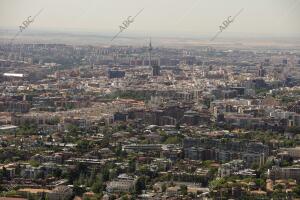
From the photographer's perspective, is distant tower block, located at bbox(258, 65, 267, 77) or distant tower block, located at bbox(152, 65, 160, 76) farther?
distant tower block, located at bbox(152, 65, 160, 76)

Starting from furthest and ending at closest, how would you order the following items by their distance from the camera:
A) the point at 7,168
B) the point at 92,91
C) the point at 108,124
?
the point at 92,91, the point at 108,124, the point at 7,168

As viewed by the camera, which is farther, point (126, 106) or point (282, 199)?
point (126, 106)

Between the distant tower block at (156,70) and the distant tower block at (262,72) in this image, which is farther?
the distant tower block at (156,70)

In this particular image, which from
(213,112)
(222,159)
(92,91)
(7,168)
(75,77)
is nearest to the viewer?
(7,168)

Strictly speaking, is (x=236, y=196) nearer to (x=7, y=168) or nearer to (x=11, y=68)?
(x=7, y=168)

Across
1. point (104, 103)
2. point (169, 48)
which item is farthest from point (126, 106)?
point (169, 48)

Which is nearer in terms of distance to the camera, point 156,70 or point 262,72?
point 262,72

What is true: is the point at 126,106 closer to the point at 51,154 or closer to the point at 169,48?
the point at 51,154

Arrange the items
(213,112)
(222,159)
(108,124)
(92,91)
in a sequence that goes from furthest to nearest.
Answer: (92,91)
(213,112)
(108,124)
(222,159)

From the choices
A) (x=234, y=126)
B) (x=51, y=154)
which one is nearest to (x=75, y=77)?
(x=234, y=126)
